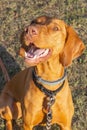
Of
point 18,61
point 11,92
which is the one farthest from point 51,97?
point 18,61

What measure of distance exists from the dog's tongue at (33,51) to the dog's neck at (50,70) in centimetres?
23

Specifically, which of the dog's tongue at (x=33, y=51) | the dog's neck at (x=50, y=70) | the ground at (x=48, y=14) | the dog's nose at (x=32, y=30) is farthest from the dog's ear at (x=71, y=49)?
the ground at (x=48, y=14)

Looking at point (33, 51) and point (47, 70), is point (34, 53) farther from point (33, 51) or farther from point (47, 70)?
point (47, 70)

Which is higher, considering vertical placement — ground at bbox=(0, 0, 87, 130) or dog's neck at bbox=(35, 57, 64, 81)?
dog's neck at bbox=(35, 57, 64, 81)

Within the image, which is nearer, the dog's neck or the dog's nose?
the dog's nose

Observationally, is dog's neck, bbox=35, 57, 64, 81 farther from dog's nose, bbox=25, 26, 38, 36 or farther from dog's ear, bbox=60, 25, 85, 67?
dog's nose, bbox=25, 26, 38, 36

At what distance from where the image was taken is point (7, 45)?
258 inches

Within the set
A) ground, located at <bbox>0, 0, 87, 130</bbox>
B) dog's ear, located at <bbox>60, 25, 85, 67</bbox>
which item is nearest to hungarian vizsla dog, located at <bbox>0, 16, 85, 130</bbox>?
dog's ear, located at <bbox>60, 25, 85, 67</bbox>

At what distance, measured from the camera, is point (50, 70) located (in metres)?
4.37

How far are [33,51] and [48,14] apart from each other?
3028 millimetres

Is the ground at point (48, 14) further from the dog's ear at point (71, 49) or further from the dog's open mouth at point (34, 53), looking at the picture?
the dog's open mouth at point (34, 53)

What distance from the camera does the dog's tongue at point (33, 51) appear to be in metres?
4.11

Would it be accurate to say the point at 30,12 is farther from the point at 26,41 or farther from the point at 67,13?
the point at 26,41

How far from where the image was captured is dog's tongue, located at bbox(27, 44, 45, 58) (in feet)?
13.5
